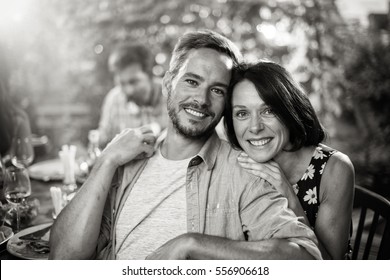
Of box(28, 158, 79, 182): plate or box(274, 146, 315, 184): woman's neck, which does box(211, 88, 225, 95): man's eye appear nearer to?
box(274, 146, 315, 184): woman's neck

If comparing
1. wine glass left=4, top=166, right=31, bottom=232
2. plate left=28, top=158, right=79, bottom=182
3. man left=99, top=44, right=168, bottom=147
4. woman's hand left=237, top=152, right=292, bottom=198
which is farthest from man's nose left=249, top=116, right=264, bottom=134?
man left=99, top=44, right=168, bottom=147

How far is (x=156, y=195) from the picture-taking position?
1.63 metres

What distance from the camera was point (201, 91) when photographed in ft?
5.50

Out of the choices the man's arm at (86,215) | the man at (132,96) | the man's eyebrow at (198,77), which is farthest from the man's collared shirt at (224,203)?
the man at (132,96)

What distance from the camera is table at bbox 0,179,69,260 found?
1543 mm

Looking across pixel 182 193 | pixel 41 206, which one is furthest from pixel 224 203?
pixel 41 206

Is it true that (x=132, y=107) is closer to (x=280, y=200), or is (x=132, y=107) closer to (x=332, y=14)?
(x=332, y=14)

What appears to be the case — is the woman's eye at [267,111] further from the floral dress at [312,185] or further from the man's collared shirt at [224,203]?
the floral dress at [312,185]

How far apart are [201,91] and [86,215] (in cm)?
65

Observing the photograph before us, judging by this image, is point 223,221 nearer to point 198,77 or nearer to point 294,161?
point 294,161

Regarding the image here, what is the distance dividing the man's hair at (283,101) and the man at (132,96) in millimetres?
1736

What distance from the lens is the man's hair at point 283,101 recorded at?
162 cm

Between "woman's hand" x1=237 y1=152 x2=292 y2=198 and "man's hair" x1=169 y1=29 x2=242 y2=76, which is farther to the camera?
"man's hair" x1=169 y1=29 x2=242 y2=76
